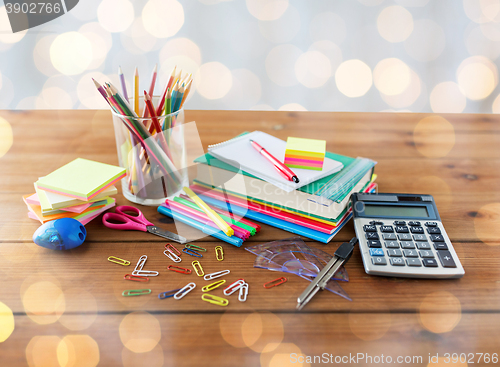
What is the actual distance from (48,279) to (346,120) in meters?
1.02

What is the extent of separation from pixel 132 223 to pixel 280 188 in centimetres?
30

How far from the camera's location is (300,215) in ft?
2.56

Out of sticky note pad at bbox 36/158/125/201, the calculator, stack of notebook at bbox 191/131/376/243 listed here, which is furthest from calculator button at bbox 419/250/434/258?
sticky note pad at bbox 36/158/125/201

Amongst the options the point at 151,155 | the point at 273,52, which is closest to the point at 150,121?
the point at 151,155

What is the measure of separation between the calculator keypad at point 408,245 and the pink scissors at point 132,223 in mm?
347

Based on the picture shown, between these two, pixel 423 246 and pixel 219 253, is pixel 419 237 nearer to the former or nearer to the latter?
pixel 423 246

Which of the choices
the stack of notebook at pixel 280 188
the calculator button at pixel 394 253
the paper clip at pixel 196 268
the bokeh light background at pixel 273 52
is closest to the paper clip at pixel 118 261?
the paper clip at pixel 196 268

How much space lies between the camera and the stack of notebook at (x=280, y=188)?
75cm

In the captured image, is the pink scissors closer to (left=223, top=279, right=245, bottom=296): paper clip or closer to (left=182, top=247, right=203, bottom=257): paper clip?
(left=182, top=247, right=203, bottom=257): paper clip

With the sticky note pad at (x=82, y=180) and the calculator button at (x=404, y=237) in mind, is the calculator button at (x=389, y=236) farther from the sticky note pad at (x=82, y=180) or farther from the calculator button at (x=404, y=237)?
the sticky note pad at (x=82, y=180)

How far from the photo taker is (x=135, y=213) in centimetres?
83

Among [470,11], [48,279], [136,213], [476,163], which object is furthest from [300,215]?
[470,11]

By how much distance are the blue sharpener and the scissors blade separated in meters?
0.13

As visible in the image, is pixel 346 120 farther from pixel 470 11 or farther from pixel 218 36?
pixel 470 11
